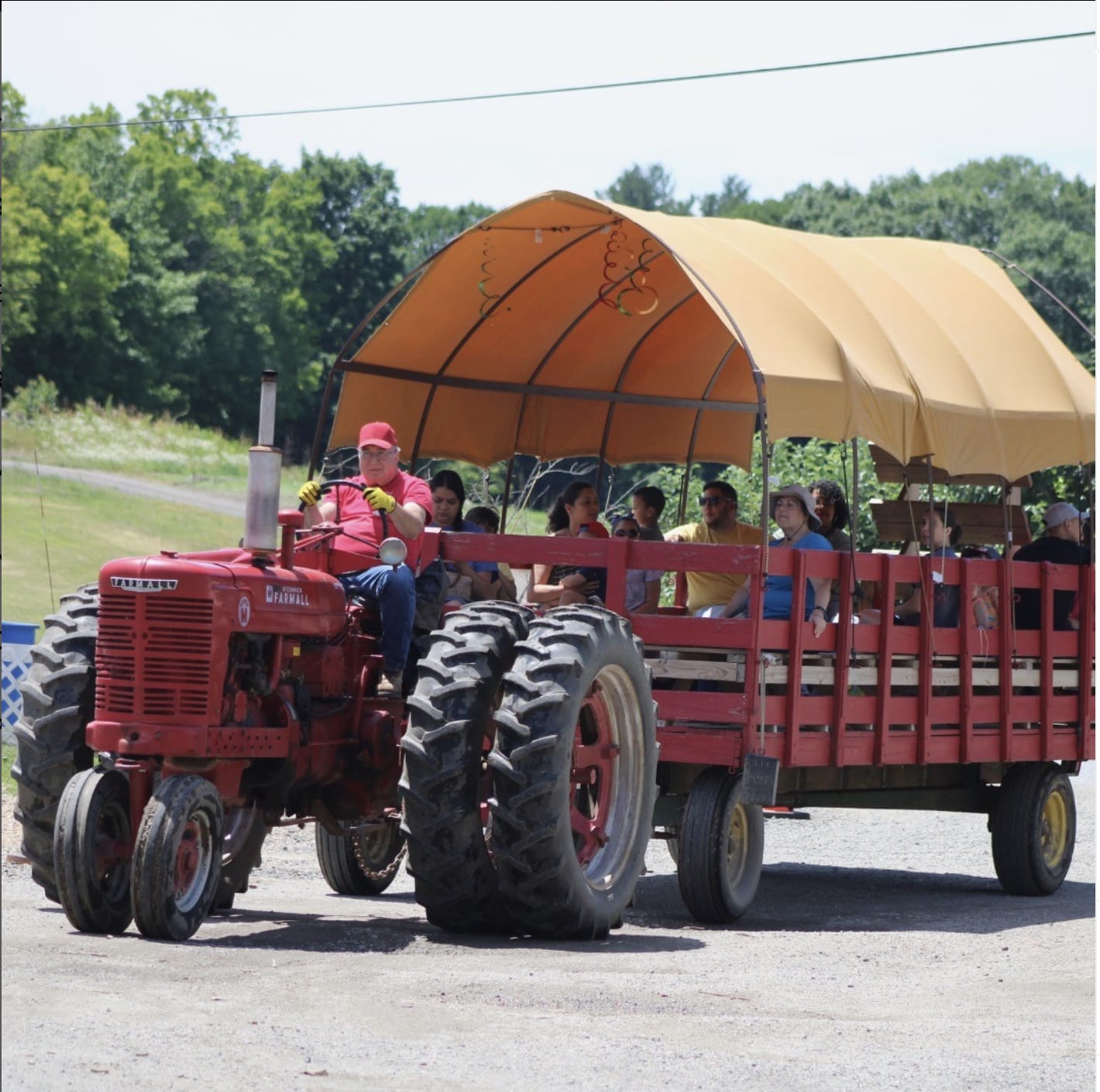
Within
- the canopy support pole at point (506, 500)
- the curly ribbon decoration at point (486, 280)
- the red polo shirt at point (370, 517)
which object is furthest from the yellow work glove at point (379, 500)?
the canopy support pole at point (506, 500)

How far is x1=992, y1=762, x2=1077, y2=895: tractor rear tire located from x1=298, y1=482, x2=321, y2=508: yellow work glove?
5.20 m

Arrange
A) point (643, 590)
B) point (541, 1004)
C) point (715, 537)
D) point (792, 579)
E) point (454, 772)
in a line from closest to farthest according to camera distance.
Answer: point (541, 1004)
point (454, 772)
point (792, 579)
point (643, 590)
point (715, 537)

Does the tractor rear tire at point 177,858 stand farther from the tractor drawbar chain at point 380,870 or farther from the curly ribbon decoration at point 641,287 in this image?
the curly ribbon decoration at point 641,287

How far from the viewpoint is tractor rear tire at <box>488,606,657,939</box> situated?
8.48 meters

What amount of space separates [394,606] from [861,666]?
116 inches

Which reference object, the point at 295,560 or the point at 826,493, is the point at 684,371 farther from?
the point at 295,560

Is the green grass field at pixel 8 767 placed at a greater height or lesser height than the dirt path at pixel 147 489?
lesser

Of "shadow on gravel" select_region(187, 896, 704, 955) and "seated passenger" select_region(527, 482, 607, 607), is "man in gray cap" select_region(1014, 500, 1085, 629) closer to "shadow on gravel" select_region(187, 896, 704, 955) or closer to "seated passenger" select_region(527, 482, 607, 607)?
"seated passenger" select_region(527, 482, 607, 607)

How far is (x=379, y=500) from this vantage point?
8.84 metres

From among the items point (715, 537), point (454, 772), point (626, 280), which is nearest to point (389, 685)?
point (454, 772)

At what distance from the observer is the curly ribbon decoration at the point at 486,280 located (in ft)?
40.5

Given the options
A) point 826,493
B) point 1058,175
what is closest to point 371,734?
point 826,493

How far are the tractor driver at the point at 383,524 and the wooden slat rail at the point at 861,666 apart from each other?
519 millimetres

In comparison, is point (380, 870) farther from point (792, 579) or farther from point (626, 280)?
point (626, 280)
